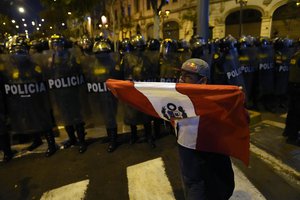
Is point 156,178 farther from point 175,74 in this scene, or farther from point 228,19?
point 228,19

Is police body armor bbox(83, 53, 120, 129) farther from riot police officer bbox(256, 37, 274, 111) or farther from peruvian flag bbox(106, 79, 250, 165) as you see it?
riot police officer bbox(256, 37, 274, 111)

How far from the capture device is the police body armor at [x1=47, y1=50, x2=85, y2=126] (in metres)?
4.78

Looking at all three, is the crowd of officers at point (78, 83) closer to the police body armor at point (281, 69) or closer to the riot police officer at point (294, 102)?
the riot police officer at point (294, 102)

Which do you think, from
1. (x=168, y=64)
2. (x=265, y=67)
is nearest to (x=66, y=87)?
(x=168, y=64)

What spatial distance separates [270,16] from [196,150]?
2365 cm

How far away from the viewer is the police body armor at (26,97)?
4637mm

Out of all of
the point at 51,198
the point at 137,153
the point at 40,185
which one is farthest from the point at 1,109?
the point at 137,153

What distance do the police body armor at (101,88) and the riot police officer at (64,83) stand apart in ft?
0.69

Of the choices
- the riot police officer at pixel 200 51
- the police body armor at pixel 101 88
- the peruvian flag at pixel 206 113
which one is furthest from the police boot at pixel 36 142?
the peruvian flag at pixel 206 113

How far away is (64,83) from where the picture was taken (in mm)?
4836

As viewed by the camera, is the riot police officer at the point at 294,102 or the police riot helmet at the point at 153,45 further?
the police riot helmet at the point at 153,45

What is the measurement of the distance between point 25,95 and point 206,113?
3759mm

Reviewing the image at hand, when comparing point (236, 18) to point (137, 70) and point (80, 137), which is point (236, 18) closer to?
point (137, 70)

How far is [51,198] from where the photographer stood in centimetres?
363
